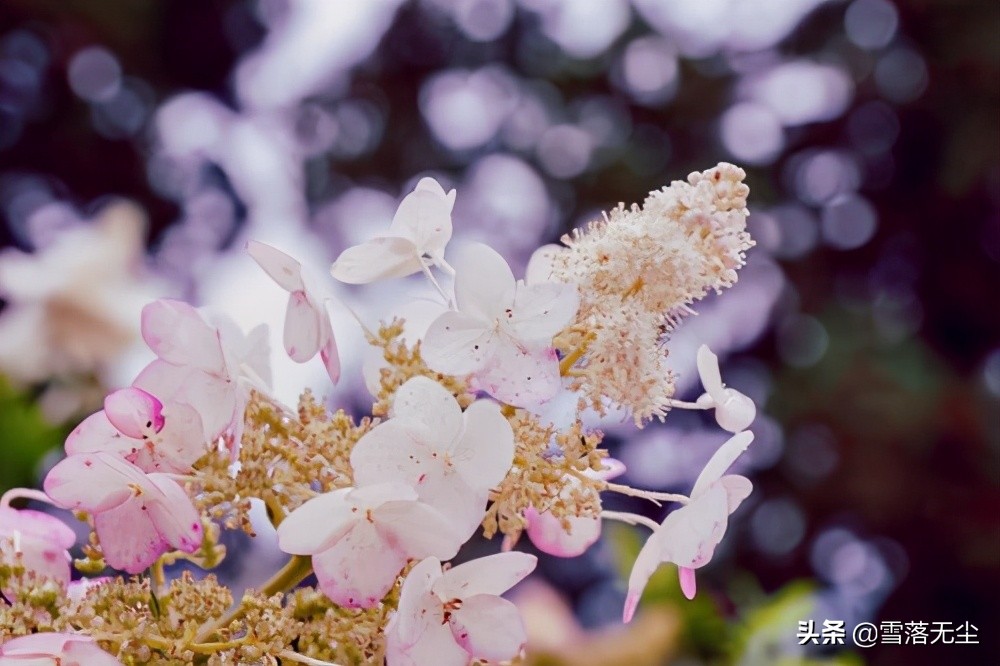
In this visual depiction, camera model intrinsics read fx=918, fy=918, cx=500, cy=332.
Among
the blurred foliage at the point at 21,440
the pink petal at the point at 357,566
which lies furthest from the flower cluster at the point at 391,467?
the blurred foliage at the point at 21,440

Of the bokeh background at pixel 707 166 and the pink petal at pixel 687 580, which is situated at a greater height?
the bokeh background at pixel 707 166

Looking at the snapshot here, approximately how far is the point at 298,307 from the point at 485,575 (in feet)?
0.41

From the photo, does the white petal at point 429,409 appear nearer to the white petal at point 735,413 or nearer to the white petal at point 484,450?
the white petal at point 484,450

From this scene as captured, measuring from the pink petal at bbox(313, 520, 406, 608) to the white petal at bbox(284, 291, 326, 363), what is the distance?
84 millimetres

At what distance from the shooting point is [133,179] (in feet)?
6.18

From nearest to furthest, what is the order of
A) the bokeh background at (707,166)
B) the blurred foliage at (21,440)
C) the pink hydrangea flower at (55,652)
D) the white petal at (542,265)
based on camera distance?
the pink hydrangea flower at (55,652) → the white petal at (542,265) → the blurred foliage at (21,440) → the bokeh background at (707,166)

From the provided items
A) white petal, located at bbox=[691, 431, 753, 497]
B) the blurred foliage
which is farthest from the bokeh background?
white petal, located at bbox=[691, 431, 753, 497]

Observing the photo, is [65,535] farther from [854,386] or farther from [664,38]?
[664,38]

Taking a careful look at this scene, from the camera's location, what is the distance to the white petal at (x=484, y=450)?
0.30 meters

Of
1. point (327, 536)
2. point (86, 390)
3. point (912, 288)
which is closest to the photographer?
point (327, 536)

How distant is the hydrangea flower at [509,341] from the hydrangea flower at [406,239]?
5 cm

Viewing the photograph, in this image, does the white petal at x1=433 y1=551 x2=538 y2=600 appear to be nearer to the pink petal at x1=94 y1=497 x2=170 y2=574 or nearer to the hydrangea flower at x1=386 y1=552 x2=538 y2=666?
the hydrangea flower at x1=386 y1=552 x2=538 y2=666

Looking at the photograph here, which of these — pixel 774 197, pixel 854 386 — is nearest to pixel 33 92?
pixel 774 197

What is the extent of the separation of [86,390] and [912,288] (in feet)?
5.78
